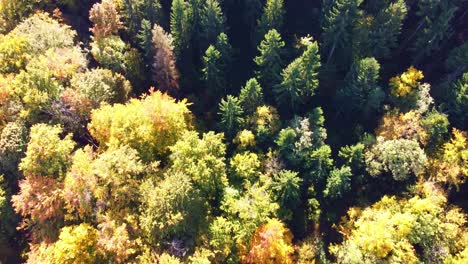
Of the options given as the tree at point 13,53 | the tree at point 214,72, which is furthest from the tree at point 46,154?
the tree at point 214,72

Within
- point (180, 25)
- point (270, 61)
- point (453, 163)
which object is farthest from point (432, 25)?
point (180, 25)

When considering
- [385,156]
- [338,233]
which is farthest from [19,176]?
[385,156]

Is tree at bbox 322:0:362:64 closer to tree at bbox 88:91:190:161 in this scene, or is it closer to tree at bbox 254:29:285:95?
tree at bbox 254:29:285:95

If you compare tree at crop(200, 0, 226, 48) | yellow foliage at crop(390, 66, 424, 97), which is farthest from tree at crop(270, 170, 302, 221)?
tree at crop(200, 0, 226, 48)

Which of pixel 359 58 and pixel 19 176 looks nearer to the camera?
pixel 19 176

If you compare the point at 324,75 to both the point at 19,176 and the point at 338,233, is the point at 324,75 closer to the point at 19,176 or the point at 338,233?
the point at 338,233
